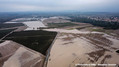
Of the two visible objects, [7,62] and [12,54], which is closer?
[7,62]

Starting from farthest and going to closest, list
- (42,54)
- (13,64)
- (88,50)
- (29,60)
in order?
(88,50)
(42,54)
(29,60)
(13,64)

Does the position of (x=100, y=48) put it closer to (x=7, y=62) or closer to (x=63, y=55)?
(x=63, y=55)

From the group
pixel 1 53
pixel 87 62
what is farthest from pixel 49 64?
pixel 1 53

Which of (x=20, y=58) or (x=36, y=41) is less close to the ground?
(x=36, y=41)

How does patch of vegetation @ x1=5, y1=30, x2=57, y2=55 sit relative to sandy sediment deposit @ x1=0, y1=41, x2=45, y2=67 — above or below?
above

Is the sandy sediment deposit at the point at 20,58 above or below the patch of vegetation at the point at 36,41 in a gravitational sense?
below

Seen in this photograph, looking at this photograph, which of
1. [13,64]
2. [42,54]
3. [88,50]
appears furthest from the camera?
[88,50]

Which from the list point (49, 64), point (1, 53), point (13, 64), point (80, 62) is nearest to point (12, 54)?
point (1, 53)

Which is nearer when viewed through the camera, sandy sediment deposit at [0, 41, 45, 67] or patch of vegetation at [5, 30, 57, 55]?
sandy sediment deposit at [0, 41, 45, 67]

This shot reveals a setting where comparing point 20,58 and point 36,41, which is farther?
point 36,41

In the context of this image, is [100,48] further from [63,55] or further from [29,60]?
[29,60]

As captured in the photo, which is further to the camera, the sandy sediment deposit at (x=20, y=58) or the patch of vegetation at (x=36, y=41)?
the patch of vegetation at (x=36, y=41)
